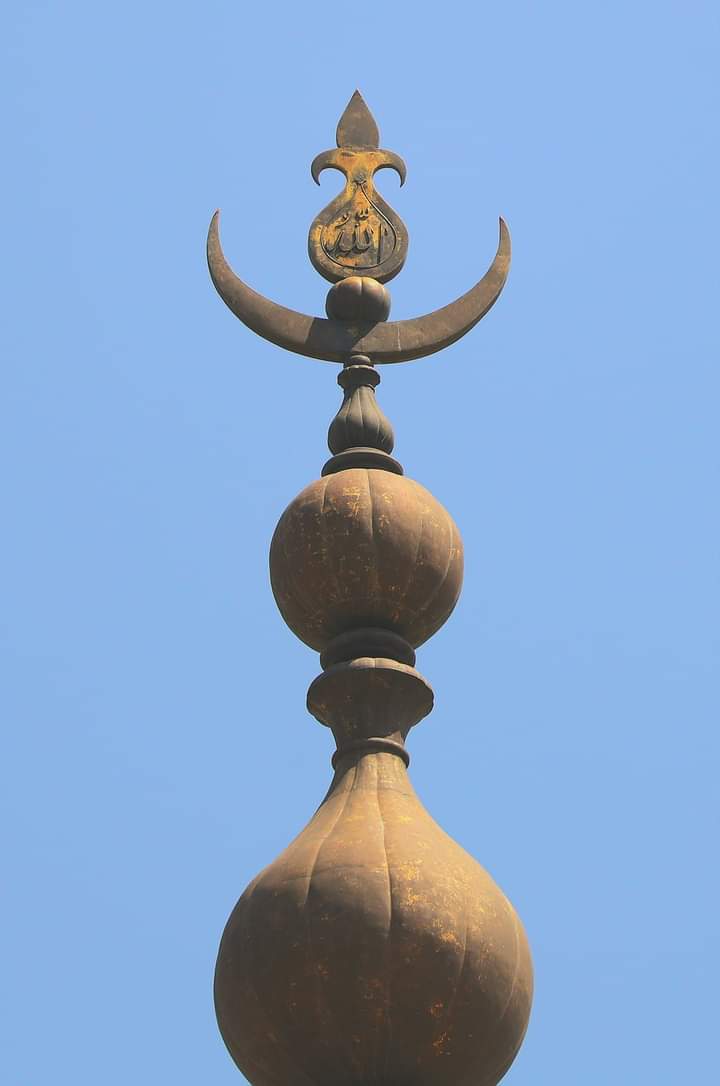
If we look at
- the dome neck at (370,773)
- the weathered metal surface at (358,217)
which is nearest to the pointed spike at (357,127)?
the weathered metal surface at (358,217)

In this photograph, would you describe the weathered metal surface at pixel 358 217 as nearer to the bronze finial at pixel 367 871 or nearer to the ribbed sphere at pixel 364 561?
the bronze finial at pixel 367 871

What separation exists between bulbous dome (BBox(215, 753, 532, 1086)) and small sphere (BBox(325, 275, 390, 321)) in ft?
13.5

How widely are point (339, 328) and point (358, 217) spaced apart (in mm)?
1192

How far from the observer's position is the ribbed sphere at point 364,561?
13.0m

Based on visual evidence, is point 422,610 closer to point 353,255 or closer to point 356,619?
point 356,619

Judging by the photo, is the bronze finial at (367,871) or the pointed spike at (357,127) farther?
the pointed spike at (357,127)

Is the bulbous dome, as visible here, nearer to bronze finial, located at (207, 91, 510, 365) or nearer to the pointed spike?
bronze finial, located at (207, 91, 510, 365)

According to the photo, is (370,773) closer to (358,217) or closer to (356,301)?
(356,301)

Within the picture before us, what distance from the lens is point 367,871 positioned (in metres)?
11.4

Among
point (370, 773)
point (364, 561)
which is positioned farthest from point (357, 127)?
point (370, 773)

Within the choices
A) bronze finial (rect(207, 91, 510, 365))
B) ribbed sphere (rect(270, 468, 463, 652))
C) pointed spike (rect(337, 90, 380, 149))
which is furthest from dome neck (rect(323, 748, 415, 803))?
pointed spike (rect(337, 90, 380, 149))

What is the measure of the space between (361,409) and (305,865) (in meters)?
3.45

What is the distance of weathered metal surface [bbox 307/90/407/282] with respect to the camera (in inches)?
605

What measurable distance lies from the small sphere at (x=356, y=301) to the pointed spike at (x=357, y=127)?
63.8 inches
